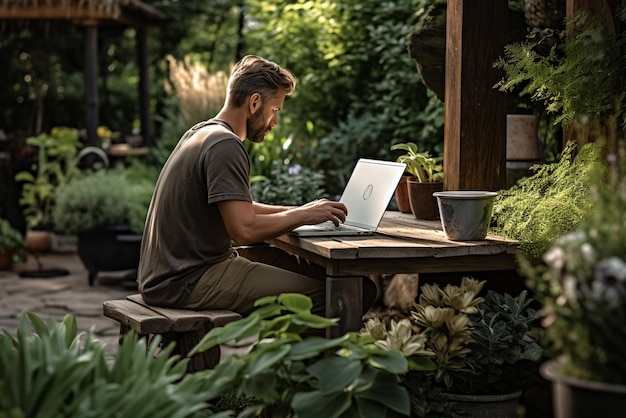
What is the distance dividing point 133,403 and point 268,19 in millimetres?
6266

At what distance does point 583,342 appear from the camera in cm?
211

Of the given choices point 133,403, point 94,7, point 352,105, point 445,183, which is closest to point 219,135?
point 445,183

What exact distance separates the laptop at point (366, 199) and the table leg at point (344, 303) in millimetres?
314

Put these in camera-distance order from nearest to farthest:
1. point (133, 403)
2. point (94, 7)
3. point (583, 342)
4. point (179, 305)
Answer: point (583, 342), point (133, 403), point (179, 305), point (94, 7)

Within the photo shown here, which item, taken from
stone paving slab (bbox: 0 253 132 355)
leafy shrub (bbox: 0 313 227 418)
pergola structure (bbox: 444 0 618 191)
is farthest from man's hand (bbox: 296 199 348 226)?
stone paving slab (bbox: 0 253 132 355)

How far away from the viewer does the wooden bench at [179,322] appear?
358 centimetres

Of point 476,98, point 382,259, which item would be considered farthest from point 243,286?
point 476,98

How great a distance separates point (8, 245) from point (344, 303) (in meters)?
5.82

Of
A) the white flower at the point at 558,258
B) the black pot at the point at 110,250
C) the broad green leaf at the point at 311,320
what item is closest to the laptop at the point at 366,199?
the broad green leaf at the point at 311,320

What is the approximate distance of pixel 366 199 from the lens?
13.1ft

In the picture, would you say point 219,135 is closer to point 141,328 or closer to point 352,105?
point 141,328

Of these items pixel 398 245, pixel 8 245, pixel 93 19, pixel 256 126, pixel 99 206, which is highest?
pixel 93 19

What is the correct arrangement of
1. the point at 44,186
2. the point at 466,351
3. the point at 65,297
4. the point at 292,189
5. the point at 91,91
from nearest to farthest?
the point at 466,351
the point at 292,189
the point at 65,297
the point at 44,186
the point at 91,91

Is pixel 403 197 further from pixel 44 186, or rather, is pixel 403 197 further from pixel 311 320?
pixel 44 186
